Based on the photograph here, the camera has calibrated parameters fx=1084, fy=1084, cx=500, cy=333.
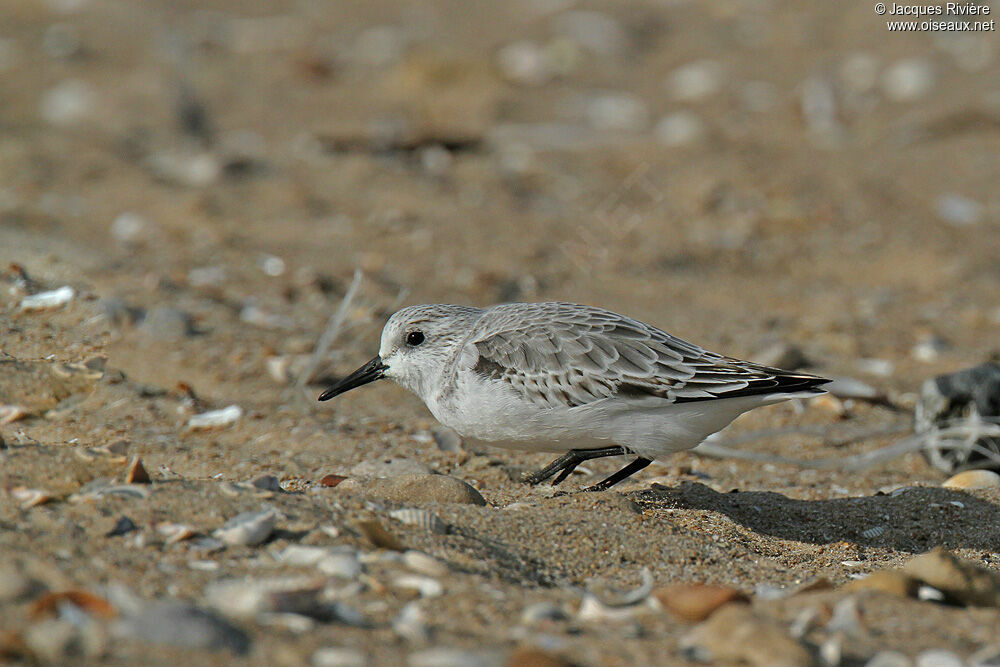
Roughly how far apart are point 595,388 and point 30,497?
1821 mm

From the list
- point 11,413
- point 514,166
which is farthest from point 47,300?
point 514,166

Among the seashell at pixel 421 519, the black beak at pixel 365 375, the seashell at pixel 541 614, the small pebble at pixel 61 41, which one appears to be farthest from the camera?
the small pebble at pixel 61 41

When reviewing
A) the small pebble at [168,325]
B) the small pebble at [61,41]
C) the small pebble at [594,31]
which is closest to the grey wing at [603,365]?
the small pebble at [168,325]

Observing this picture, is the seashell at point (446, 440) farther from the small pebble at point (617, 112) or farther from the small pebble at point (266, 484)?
the small pebble at point (617, 112)

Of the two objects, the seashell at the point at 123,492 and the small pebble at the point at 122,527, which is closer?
the small pebble at the point at 122,527

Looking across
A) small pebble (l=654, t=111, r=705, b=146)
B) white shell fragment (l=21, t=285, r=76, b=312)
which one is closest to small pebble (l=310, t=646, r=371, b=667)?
white shell fragment (l=21, t=285, r=76, b=312)

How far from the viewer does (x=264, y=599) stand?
245 cm

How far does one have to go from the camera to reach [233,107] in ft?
34.2

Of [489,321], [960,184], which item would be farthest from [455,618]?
[960,184]

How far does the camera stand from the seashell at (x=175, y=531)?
9.27ft

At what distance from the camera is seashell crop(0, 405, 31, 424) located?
3486 millimetres

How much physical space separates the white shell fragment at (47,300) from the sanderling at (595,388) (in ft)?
4.84

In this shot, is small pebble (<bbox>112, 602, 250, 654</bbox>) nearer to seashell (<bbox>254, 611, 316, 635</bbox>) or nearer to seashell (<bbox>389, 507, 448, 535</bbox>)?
seashell (<bbox>254, 611, 316, 635</bbox>)

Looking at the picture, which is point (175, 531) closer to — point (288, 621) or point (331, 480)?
point (288, 621)
